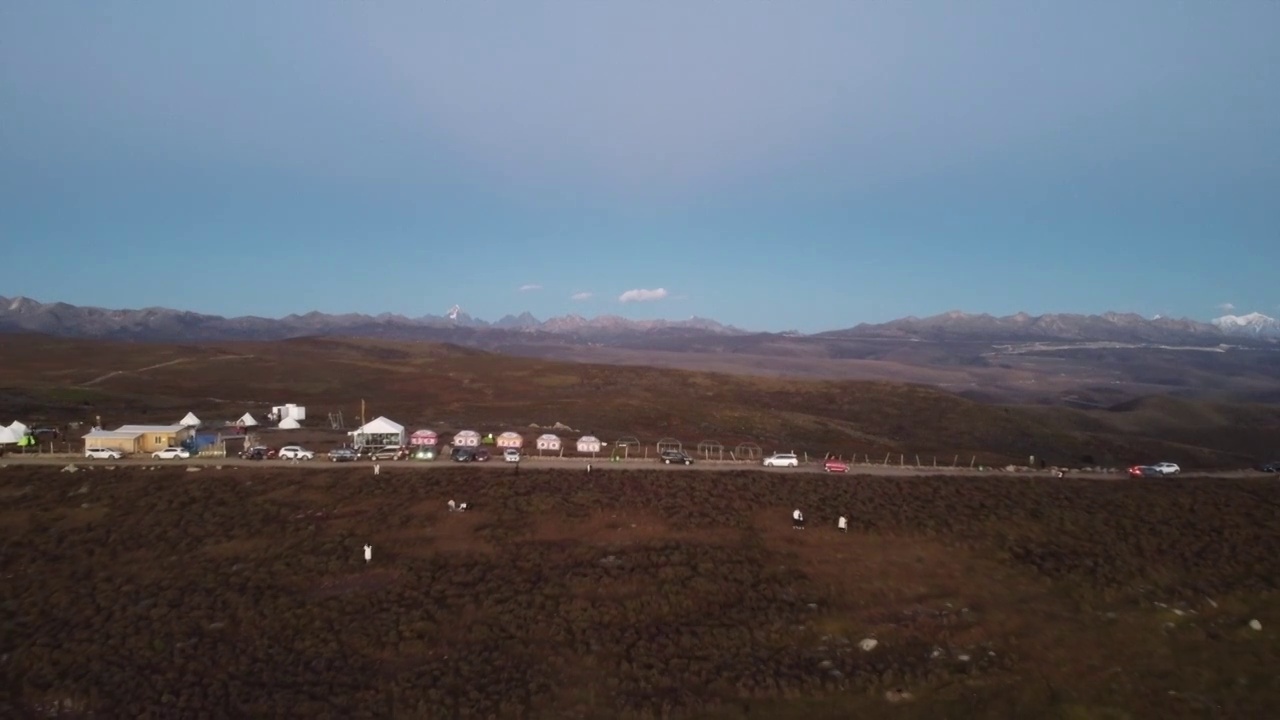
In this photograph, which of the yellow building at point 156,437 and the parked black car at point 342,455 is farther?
the yellow building at point 156,437

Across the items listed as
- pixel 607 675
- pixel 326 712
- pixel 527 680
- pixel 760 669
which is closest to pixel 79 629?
pixel 326 712

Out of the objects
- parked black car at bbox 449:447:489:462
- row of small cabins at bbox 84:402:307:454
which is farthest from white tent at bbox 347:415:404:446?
row of small cabins at bbox 84:402:307:454

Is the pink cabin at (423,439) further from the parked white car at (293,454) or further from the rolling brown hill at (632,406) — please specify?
the rolling brown hill at (632,406)

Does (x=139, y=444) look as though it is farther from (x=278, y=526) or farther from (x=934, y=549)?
(x=934, y=549)

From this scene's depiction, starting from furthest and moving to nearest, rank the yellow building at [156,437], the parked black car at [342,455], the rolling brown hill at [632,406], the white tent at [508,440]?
the rolling brown hill at [632,406] → the white tent at [508,440] → the yellow building at [156,437] → the parked black car at [342,455]

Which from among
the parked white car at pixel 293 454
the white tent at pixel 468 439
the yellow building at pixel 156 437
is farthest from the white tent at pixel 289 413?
the white tent at pixel 468 439

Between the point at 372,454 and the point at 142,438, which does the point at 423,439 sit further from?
the point at 142,438

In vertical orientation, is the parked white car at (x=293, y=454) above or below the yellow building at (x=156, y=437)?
below

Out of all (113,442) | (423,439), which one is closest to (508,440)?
(423,439)
